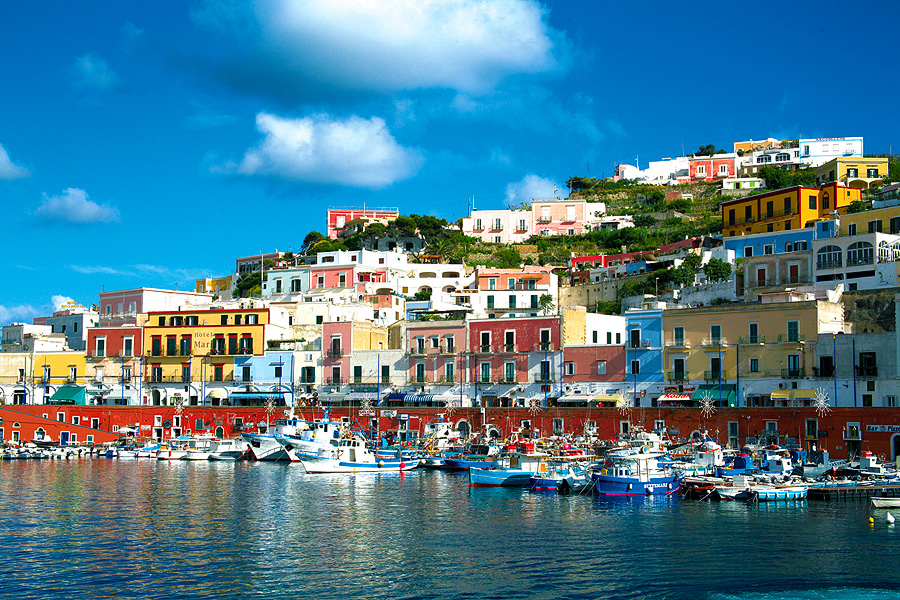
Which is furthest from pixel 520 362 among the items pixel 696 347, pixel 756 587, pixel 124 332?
pixel 756 587

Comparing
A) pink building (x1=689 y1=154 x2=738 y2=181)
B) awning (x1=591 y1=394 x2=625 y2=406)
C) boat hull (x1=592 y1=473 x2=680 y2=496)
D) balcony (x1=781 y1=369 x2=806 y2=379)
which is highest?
pink building (x1=689 y1=154 x2=738 y2=181)

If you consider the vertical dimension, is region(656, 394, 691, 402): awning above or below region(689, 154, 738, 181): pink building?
below

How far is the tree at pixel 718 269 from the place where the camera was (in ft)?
242

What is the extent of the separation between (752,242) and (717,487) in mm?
38209

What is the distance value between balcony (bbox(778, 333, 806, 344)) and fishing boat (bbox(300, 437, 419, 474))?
2264 cm

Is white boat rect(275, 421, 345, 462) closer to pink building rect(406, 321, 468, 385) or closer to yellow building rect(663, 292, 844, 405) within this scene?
pink building rect(406, 321, 468, 385)

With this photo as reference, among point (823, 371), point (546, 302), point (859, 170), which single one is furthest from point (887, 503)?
point (859, 170)

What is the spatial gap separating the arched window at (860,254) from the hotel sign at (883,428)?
1695cm

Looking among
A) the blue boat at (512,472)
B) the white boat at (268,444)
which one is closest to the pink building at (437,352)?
the white boat at (268,444)

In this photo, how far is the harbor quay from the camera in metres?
50.4

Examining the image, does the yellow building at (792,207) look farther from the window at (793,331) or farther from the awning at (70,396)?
the awning at (70,396)

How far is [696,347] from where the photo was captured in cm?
5828

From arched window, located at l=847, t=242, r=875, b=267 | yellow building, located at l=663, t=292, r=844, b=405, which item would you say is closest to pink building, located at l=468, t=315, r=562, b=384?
yellow building, located at l=663, t=292, r=844, b=405

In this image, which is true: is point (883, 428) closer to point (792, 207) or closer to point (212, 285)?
point (792, 207)
